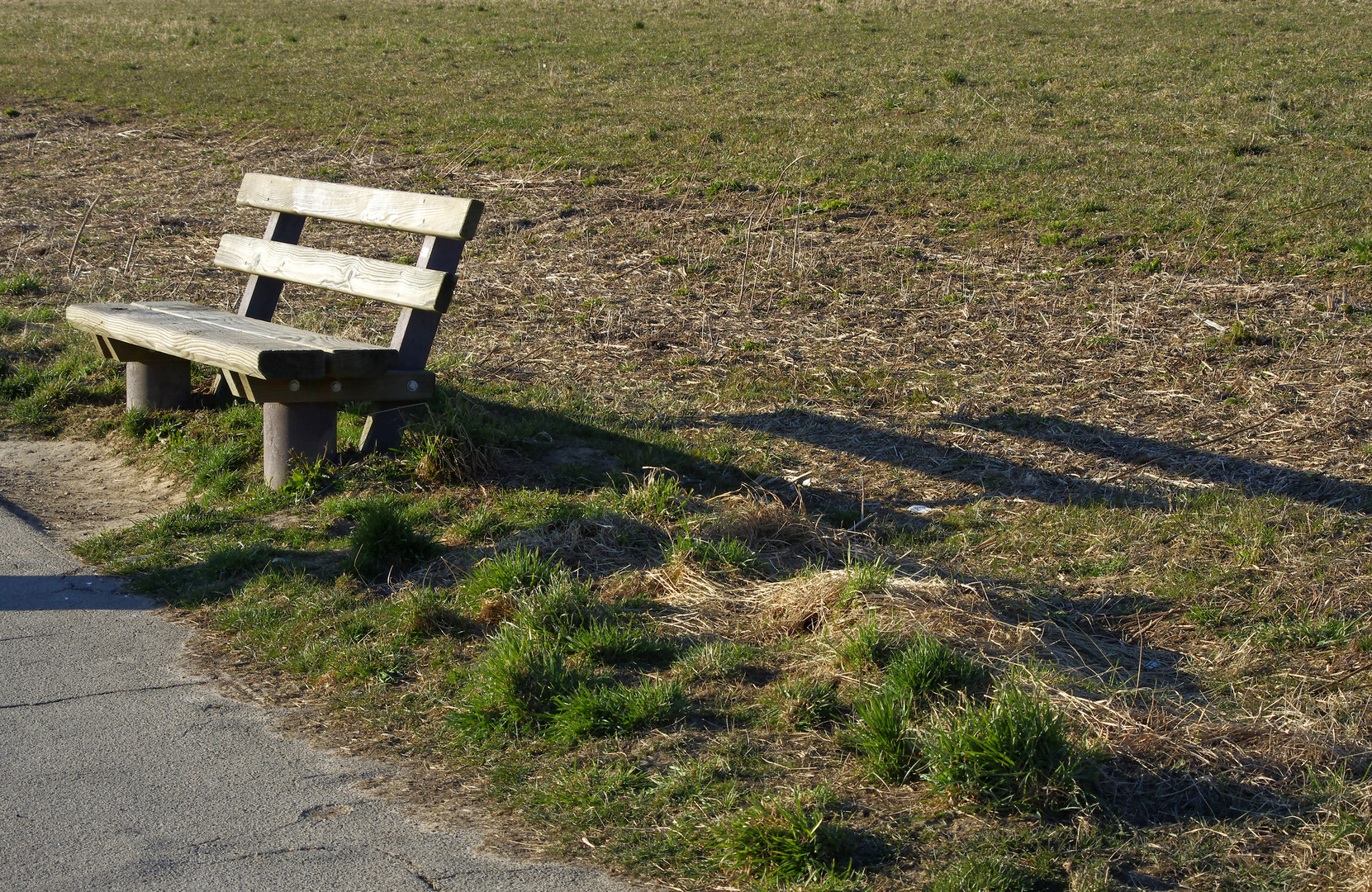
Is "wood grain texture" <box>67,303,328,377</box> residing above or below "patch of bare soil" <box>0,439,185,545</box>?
above

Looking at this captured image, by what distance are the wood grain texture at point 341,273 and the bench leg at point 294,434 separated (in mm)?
593

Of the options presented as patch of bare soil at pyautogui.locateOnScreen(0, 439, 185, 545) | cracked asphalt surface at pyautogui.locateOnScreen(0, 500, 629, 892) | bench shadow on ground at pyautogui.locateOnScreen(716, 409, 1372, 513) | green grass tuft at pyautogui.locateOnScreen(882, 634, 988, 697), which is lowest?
patch of bare soil at pyautogui.locateOnScreen(0, 439, 185, 545)

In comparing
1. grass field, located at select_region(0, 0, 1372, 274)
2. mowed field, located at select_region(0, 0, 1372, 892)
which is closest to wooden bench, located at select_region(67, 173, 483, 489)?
mowed field, located at select_region(0, 0, 1372, 892)

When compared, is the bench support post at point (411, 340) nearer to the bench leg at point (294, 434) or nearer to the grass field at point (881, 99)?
the bench leg at point (294, 434)

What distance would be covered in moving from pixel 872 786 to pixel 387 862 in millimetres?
1235

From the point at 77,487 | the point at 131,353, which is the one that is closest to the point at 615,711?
the point at 77,487

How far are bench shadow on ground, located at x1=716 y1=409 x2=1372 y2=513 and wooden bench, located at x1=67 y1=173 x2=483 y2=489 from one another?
1748 millimetres

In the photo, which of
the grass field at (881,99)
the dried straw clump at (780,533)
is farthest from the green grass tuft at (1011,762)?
the grass field at (881,99)

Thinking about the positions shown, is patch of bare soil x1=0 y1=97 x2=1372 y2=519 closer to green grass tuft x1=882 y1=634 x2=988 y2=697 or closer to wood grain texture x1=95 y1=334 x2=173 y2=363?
wood grain texture x1=95 y1=334 x2=173 y2=363

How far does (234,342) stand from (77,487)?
1.34 meters

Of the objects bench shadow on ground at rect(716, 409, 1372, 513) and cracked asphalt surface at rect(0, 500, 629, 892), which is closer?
cracked asphalt surface at rect(0, 500, 629, 892)

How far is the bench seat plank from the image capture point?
493 centimetres

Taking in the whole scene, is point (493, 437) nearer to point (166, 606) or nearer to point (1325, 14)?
point (166, 606)

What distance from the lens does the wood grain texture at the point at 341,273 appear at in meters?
5.36
